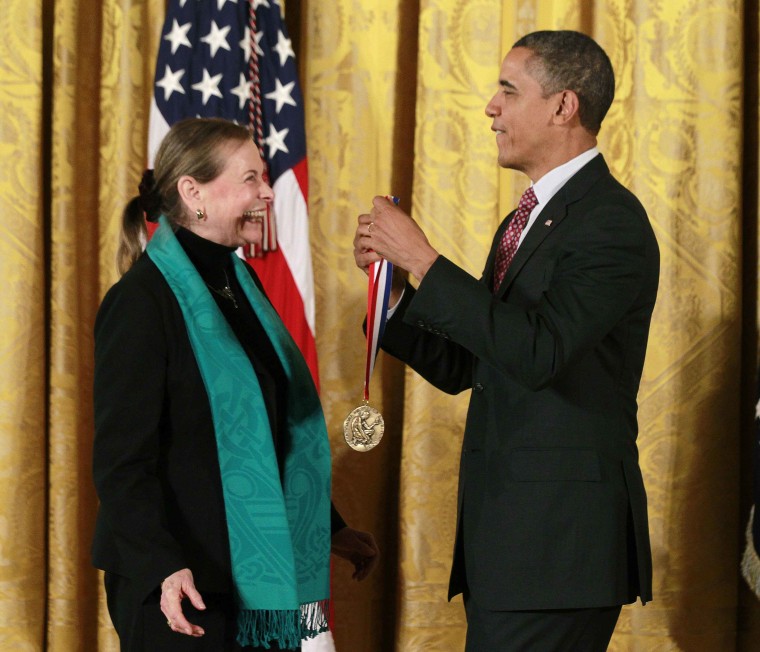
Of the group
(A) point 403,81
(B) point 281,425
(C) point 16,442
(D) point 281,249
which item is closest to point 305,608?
(B) point 281,425

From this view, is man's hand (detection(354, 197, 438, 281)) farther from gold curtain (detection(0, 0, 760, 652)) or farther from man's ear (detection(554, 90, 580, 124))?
gold curtain (detection(0, 0, 760, 652))

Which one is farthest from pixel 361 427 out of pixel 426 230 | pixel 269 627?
Answer: pixel 426 230

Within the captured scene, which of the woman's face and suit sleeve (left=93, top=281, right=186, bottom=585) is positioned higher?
the woman's face

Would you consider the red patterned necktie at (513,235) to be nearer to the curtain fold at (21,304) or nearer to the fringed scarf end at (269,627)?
the fringed scarf end at (269,627)

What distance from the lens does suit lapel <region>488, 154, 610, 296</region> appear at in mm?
1932

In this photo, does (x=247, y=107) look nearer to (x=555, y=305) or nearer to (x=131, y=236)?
(x=131, y=236)

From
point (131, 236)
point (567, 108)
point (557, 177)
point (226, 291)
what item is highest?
point (567, 108)

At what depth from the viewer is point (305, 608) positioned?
212 cm

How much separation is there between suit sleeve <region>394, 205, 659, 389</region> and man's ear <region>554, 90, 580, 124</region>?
266mm

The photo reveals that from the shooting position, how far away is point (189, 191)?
207 centimetres

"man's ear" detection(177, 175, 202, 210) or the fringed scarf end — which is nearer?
the fringed scarf end

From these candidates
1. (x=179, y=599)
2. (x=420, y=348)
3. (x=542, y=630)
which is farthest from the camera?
(x=420, y=348)

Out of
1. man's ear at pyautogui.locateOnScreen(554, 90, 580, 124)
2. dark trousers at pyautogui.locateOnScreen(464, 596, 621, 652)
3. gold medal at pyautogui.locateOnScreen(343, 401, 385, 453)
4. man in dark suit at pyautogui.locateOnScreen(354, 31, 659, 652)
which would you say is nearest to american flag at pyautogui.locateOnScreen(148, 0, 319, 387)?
gold medal at pyautogui.locateOnScreen(343, 401, 385, 453)

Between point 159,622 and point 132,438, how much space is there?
12.8 inches
